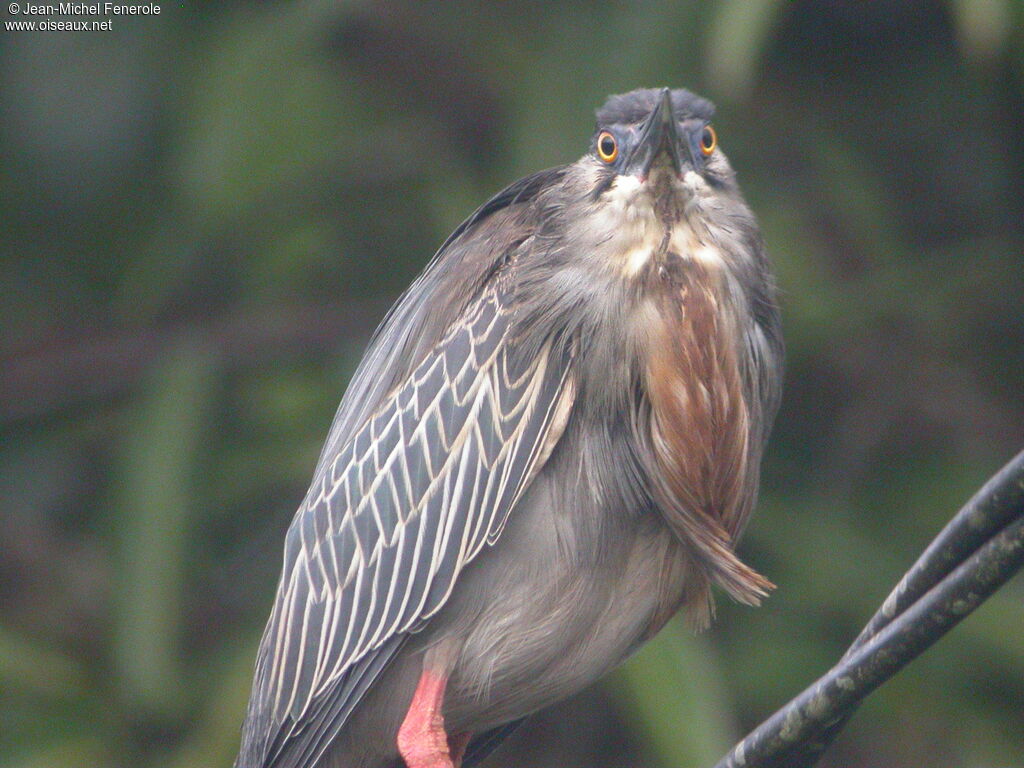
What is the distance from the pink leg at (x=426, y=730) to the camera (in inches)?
118

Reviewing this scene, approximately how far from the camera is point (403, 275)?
6172mm

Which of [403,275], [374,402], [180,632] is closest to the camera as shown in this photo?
[374,402]

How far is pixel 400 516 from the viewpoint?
3.13 metres

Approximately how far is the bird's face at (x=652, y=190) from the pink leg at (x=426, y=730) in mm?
1000

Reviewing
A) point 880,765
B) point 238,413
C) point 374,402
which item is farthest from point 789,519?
point 374,402

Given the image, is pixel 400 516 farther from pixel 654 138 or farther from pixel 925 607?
pixel 925 607

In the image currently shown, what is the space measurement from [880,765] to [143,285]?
12.5 ft

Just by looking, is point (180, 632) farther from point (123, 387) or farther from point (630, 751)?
point (630, 751)

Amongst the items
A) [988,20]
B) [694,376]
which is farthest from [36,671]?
[988,20]

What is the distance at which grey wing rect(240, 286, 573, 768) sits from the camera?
2943mm

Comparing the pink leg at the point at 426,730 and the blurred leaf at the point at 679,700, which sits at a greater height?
the pink leg at the point at 426,730

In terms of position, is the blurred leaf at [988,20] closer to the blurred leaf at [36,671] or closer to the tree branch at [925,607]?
the tree branch at [925,607]

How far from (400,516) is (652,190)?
93cm

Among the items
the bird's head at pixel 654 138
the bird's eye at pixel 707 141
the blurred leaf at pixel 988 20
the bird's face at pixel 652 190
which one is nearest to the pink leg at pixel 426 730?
the bird's face at pixel 652 190
